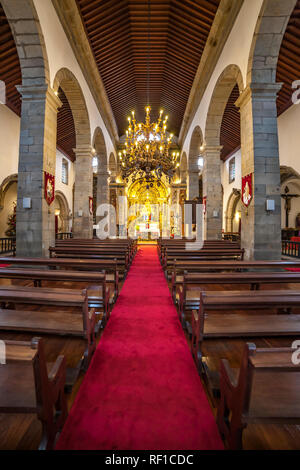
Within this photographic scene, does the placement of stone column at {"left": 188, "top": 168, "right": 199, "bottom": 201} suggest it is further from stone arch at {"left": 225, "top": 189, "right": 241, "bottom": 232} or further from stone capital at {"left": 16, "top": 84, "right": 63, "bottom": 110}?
stone capital at {"left": 16, "top": 84, "right": 63, "bottom": 110}

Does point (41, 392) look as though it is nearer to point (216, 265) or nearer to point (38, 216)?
point (216, 265)

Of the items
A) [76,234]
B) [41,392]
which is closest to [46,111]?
[76,234]

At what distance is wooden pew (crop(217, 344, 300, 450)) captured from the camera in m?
0.97

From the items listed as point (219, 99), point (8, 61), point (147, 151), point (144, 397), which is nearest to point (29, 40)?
point (8, 61)

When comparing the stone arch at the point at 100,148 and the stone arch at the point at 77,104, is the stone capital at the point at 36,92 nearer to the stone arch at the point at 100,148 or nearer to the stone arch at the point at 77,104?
the stone arch at the point at 77,104

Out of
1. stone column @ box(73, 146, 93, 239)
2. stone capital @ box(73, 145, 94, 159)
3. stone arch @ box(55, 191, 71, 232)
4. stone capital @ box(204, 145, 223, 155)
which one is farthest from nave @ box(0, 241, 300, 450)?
stone arch @ box(55, 191, 71, 232)

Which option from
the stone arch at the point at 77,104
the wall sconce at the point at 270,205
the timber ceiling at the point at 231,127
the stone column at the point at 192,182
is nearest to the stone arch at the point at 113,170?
the stone column at the point at 192,182

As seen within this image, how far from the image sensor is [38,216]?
17.5ft

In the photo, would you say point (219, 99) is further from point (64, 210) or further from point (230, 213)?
point (64, 210)

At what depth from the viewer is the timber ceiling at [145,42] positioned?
269 inches

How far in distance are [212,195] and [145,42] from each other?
6.15 meters

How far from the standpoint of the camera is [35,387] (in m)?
1.06

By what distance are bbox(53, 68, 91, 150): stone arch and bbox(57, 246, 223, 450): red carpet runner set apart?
6.44 metres
